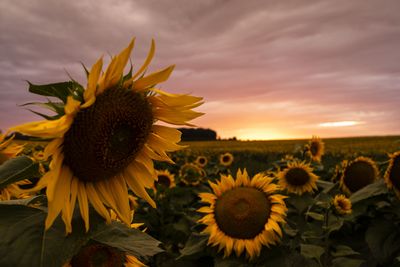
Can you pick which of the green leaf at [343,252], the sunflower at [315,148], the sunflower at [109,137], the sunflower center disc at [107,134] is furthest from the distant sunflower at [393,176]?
the sunflower at [315,148]

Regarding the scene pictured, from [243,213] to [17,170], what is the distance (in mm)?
2632

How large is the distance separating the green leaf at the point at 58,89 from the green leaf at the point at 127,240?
567 millimetres

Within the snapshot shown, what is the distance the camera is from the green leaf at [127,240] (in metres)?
1.58

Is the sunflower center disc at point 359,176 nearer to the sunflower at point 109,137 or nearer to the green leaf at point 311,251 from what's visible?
the green leaf at point 311,251

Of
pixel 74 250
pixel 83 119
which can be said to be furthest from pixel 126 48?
pixel 74 250

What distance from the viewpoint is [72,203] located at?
5.33 ft

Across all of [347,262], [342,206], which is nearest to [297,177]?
[342,206]

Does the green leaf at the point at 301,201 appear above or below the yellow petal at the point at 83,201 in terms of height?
below

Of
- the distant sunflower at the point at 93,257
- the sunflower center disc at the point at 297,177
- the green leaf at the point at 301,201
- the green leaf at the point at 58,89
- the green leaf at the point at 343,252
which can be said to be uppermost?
the green leaf at the point at 58,89

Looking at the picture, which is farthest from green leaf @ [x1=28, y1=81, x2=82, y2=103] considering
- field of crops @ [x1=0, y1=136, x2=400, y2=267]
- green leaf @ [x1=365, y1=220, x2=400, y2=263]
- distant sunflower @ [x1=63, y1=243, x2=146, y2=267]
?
green leaf @ [x1=365, y1=220, x2=400, y2=263]

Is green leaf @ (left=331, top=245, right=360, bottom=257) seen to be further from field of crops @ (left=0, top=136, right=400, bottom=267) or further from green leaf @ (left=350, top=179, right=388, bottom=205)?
green leaf @ (left=350, top=179, right=388, bottom=205)

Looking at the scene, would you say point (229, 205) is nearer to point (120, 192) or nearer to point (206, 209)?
point (206, 209)

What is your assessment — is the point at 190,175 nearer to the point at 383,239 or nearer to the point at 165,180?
the point at 165,180

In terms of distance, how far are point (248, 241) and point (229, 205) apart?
Answer: 15.8 inches
